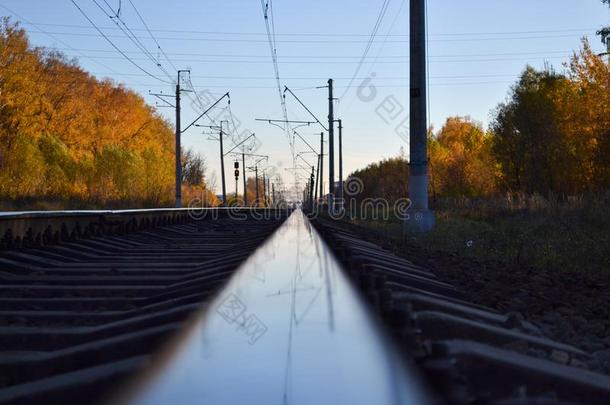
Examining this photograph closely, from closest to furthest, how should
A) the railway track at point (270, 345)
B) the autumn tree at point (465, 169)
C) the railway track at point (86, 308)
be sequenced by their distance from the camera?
the railway track at point (270, 345), the railway track at point (86, 308), the autumn tree at point (465, 169)

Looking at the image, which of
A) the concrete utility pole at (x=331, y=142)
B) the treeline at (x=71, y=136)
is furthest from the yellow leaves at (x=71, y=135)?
the concrete utility pole at (x=331, y=142)

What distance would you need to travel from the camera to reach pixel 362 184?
298 ft

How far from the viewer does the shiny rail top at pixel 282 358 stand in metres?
2.37

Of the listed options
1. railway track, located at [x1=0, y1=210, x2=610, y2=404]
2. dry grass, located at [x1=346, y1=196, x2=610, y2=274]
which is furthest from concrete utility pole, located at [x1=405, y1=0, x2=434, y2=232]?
railway track, located at [x1=0, y1=210, x2=610, y2=404]

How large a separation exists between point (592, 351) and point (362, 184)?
8752 cm

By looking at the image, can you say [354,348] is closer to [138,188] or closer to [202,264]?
[202,264]

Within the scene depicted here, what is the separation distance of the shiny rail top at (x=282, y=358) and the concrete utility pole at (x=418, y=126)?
10216 millimetres

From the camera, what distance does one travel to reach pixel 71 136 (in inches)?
1989

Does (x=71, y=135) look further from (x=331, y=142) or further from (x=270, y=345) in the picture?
(x=270, y=345)

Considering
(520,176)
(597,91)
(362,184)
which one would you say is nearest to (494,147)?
(520,176)

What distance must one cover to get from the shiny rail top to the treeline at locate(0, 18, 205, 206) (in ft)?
121

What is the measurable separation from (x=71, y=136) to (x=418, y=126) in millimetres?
40547

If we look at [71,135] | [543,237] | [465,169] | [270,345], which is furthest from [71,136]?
[270,345]

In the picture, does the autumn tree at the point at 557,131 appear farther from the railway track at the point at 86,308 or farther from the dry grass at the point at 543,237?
the railway track at the point at 86,308
